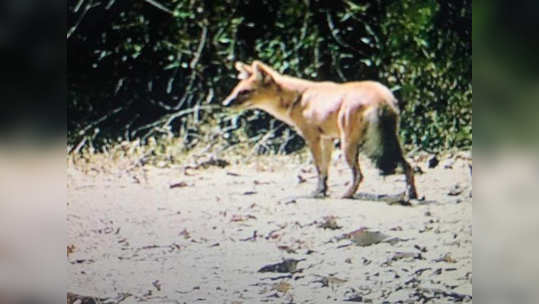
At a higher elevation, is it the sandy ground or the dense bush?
the dense bush

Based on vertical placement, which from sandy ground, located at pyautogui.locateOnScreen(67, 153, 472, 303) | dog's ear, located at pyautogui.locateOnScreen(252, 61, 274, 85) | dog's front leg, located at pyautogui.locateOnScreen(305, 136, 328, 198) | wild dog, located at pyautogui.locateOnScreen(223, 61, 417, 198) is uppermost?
dog's ear, located at pyautogui.locateOnScreen(252, 61, 274, 85)

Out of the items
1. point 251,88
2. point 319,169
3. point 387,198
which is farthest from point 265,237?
point 251,88

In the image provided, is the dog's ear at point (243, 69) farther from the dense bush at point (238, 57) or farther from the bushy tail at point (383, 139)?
the bushy tail at point (383, 139)

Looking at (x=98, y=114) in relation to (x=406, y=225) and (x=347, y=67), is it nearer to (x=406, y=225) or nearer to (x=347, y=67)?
(x=347, y=67)

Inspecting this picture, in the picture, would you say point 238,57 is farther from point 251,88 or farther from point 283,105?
point 283,105

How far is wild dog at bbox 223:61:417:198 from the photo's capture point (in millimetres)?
3732

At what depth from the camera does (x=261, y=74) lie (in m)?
3.74

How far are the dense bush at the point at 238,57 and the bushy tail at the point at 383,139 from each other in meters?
0.06

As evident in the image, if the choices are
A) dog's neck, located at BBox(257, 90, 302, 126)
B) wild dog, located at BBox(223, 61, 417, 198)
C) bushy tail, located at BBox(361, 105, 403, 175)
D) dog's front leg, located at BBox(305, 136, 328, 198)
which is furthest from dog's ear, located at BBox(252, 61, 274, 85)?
bushy tail, located at BBox(361, 105, 403, 175)

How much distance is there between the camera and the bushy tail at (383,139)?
3.74 metres

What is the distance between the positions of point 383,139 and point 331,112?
31 centimetres

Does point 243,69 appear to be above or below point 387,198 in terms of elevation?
above

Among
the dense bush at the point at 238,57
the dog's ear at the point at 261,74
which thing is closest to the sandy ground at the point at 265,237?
the dense bush at the point at 238,57

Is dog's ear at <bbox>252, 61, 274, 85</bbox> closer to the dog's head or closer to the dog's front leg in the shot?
the dog's head
